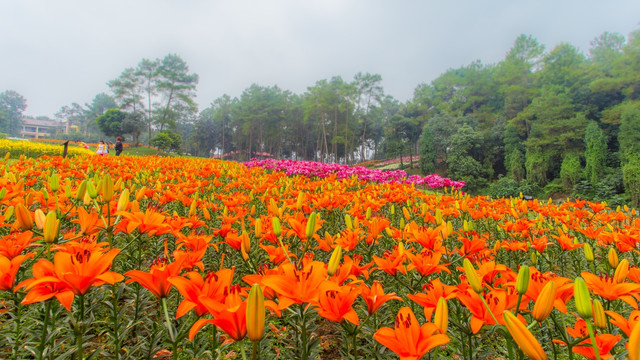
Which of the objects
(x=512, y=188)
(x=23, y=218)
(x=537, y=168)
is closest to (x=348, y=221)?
(x=23, y=218)

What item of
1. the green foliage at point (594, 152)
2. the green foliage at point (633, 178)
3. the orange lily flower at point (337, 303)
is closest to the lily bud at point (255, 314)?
the orange lily flower at point (337, 303)

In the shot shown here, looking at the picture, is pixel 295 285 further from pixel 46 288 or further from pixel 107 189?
pixel 107 189

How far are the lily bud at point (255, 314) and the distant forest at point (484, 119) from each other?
20450mm

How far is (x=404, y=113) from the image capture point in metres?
34.6

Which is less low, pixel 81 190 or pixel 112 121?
pixel 112 121

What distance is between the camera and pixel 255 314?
500mm

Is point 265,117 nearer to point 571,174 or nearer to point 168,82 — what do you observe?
point 168,82

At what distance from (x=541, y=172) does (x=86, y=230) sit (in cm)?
2434

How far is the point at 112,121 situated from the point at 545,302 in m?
36.5

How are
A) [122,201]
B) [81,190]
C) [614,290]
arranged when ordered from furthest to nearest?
[81,190]
[122,201]
[614,290]

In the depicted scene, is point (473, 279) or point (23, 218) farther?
point (23, 218)

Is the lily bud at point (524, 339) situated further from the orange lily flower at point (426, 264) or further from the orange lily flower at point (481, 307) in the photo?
the orange lily flower at point (426, 264)

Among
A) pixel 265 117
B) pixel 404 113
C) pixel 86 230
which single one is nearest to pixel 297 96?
pixel 265 117

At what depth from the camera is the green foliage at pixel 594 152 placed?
1634 centimetres
